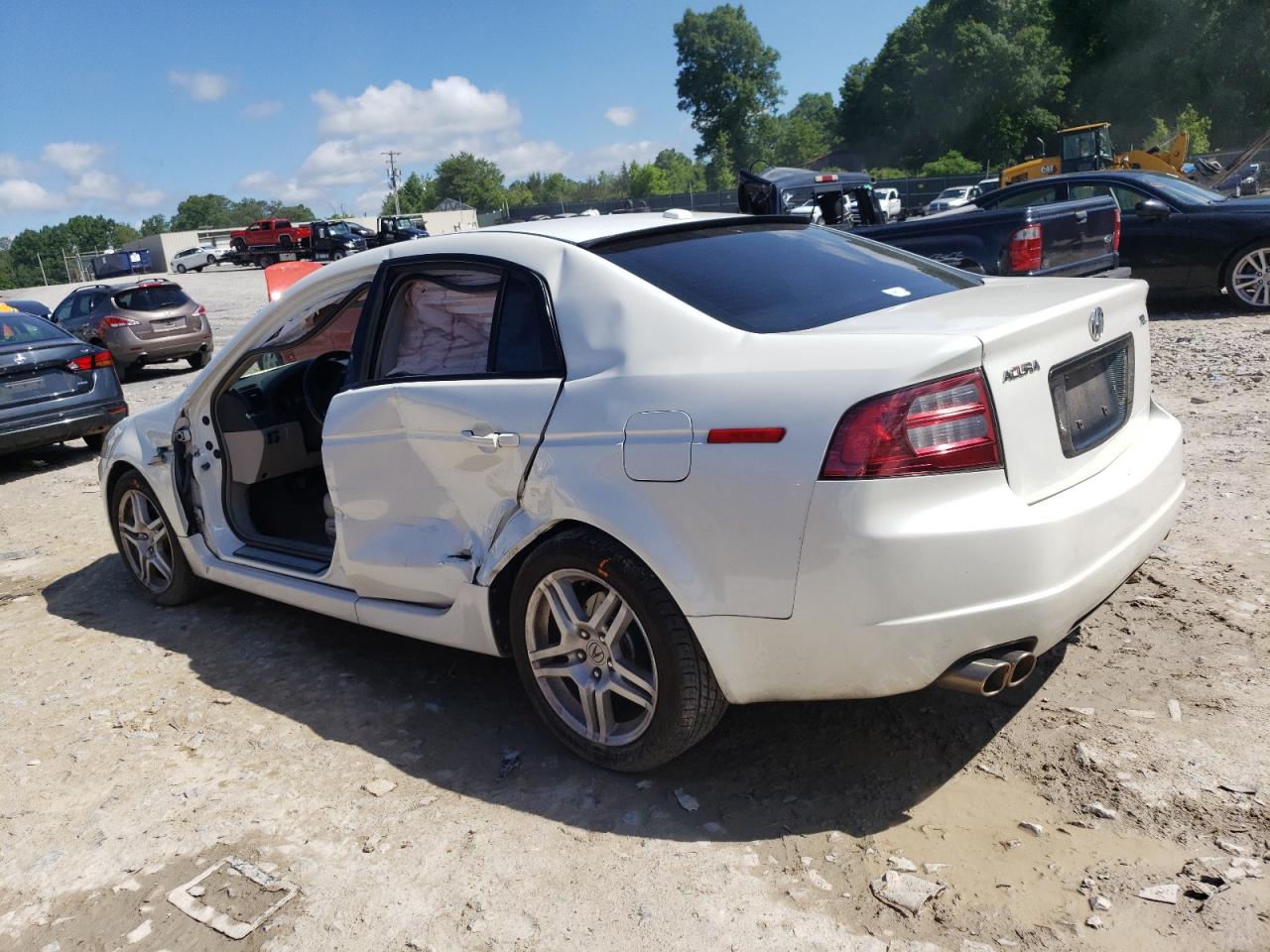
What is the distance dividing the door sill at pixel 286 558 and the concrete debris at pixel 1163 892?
119 inches

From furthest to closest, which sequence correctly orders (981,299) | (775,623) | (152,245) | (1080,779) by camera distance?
(152,245)
(981,299)
(1080,779)
(775,623)

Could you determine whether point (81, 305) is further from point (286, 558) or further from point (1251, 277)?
point (1251, 277)

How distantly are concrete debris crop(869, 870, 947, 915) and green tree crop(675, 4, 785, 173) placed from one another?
4234 inches

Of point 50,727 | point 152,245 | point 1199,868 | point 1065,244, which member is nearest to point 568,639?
point 1199,868

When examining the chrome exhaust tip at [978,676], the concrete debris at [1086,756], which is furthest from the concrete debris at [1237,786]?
the chrome exhaust tip at [978,676]

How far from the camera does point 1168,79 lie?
60.4m

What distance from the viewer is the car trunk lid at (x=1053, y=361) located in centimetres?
282

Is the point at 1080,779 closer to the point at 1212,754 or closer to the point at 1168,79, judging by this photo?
the point at 1212,754

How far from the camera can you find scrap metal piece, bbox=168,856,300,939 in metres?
2.84

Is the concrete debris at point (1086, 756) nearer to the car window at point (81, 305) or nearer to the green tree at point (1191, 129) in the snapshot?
the car window at point (81, 305)

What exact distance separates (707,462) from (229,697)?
8.13 ft

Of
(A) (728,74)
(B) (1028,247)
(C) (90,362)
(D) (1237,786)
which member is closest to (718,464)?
(D) (1237,786)

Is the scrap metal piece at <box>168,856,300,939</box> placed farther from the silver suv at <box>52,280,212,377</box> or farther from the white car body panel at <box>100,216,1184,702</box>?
the silver suv at <box>52,280,212,377</box>

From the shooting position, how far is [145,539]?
17.9ft
